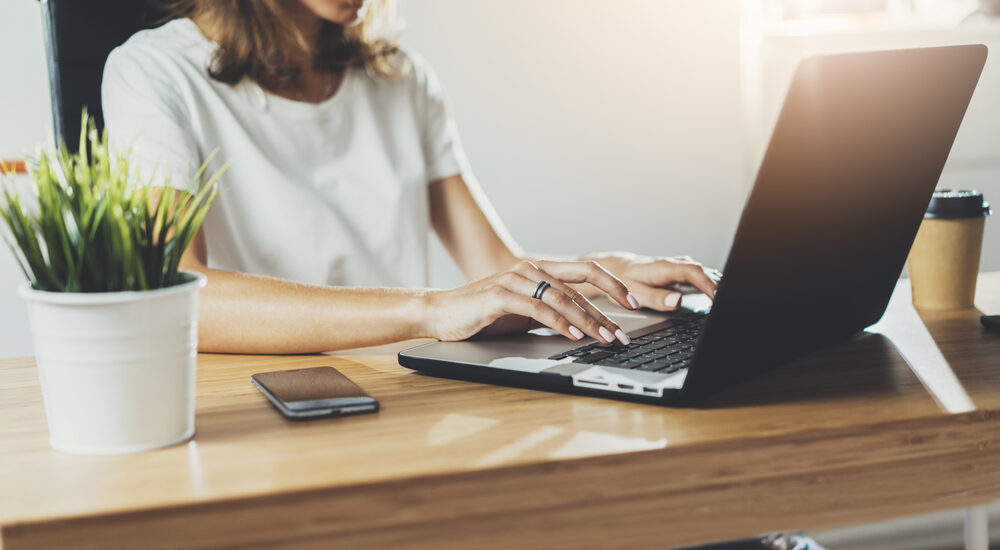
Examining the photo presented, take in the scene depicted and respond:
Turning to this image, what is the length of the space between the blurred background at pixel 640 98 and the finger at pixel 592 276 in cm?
174

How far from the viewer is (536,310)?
0.83m

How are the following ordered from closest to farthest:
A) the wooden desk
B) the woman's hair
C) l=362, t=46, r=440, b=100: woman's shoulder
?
the wooden desk, the woman's hair, l=362, t=46, r=440, b=100: woman's shoulder

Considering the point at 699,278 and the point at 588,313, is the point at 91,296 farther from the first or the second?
the point at 699,278

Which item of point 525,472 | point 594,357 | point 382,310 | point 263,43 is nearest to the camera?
point 525,472

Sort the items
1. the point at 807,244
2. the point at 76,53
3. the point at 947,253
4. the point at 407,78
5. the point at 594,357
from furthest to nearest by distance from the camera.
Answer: the point at 407,78 < the point at 76,53 < the point at 947,253 < the point at 594,357 < the point at 807,244

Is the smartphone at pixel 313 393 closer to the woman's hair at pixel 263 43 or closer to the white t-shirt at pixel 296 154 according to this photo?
the white t-shirt at pixel 296 154

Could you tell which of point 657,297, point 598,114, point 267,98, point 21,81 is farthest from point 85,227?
point 598,114

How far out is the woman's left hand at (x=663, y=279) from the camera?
1.01 meters

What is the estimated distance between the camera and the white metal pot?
583 millimetres

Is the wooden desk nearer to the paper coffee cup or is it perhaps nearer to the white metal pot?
the white metal pot

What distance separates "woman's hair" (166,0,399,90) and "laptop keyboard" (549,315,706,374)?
784 mm

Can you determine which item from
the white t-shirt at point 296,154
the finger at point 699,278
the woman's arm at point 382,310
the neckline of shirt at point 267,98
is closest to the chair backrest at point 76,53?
the white t-shirt at point 296,154

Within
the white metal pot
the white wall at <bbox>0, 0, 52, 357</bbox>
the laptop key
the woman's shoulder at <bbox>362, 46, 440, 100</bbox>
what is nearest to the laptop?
the laptop key

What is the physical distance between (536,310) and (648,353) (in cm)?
11
